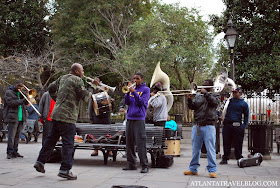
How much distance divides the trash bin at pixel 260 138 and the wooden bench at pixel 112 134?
3.52 meters

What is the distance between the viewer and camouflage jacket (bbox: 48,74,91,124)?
6426mm

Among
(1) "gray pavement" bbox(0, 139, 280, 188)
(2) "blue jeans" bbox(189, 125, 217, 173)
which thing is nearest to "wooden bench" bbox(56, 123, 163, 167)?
(1) "gray pavement" bbox(0, 139, 280, 188)

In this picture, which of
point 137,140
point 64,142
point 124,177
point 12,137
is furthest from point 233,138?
point 12,137

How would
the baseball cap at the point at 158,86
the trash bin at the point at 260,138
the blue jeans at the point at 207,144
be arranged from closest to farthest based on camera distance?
the blue jeans at the point at 207,144 < the baseball cap at the point at 158,86 < the trash bin at the point at 260,138

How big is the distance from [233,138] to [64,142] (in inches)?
181

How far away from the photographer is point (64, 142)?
645 centimetres

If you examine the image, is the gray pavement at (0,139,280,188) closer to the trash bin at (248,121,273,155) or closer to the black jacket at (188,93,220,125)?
the black jacket at (188,93,220,125)

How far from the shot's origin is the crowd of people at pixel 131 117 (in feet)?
21.2

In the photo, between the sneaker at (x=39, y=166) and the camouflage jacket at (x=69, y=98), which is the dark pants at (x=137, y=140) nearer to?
the camouflage jacket at (x=69, y=98)

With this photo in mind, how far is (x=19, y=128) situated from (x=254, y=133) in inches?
256

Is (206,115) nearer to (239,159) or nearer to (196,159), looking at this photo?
(196,159)

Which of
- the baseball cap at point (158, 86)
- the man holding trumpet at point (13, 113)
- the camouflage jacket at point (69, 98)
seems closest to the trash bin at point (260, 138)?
the baseball cap at point (158, 86)

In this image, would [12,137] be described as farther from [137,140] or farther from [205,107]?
[205,107]

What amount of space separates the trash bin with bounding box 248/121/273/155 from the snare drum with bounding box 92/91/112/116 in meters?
4.29
